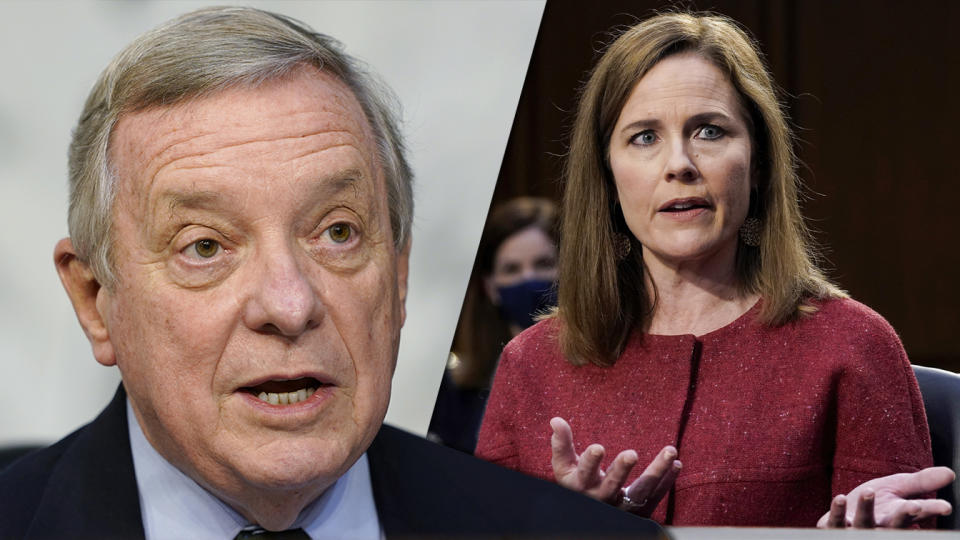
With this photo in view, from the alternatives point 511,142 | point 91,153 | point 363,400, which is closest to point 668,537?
point 363,400

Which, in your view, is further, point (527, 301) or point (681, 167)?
point (527, 301)

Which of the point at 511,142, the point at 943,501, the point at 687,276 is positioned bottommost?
the point at 943,501

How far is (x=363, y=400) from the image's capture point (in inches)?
47.2

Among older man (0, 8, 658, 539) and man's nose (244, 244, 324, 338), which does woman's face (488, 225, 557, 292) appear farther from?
man's nose (244, 244, 324, 338)

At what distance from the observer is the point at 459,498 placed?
52.9 inches

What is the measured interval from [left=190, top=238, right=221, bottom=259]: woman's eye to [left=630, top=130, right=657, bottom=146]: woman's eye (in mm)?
668

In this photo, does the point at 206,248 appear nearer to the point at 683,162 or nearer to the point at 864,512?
the point at 683,162

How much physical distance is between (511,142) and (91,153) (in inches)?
31.0

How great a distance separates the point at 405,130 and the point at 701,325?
0.59 m

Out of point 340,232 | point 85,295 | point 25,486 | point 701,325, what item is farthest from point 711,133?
point 25,486

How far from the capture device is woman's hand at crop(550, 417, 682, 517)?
138 centimetres

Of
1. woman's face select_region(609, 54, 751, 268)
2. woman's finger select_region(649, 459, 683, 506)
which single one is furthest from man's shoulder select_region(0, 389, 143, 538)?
woman's face select_region(609, 54, 751, 268)

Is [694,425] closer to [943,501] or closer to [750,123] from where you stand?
[943,501]

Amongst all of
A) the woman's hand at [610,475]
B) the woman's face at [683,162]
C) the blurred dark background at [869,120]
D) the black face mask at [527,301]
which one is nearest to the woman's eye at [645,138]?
the woman's face at [683,162]
